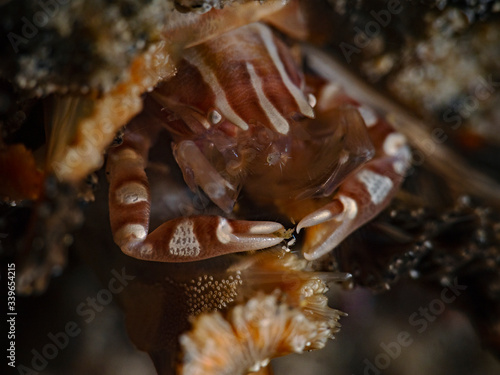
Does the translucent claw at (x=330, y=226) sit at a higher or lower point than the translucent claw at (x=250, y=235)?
lower

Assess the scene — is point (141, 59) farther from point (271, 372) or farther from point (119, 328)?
point (271, 372)

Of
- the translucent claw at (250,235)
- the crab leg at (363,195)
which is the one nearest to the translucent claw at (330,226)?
the crab leg at (363,195)

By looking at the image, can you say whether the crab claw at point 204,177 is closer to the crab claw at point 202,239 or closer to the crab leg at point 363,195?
the crab claw at point 202,239

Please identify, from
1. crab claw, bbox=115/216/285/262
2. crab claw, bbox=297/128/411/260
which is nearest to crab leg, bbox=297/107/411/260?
crab claw, bbox=297/128/411/260

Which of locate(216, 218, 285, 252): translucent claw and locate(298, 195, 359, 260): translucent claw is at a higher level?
locate(216, 218, 285, 252): translucent claw

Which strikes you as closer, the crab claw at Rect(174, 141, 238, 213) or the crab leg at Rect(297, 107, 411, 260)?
the crab claw at Rect(174, 141, 238, 213)

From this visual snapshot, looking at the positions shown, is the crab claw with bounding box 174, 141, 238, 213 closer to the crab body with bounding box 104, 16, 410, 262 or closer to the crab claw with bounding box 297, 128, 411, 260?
the crab body with bounding box 104, 16, 410, 262
